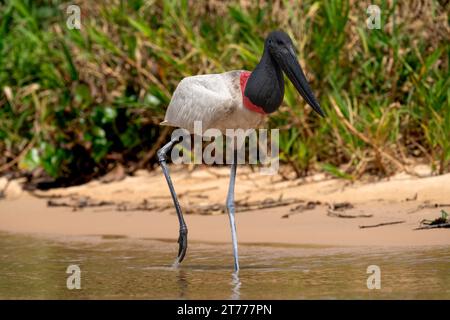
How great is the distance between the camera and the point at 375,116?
7.66 m

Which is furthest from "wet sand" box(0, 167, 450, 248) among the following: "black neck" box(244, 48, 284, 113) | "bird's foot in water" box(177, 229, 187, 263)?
"black neck" box(244, 48, 284, 113)

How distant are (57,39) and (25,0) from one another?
1.22m

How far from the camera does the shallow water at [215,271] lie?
4.97 metres

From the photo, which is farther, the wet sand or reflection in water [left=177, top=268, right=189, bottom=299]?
the wet sand

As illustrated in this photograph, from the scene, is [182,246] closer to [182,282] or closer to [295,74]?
[182,282]

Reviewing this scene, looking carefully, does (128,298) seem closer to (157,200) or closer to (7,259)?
(7,259)

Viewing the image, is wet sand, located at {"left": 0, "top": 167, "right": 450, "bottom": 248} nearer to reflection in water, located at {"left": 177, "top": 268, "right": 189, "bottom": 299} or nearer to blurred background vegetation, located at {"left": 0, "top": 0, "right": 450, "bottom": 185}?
blurred background vegetation, located at {"left": 0, "top": 0, "right": 450, "bottom": 185}

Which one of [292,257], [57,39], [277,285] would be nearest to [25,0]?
[57,39]

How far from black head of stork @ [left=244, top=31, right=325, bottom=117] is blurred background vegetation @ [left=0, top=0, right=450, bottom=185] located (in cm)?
151

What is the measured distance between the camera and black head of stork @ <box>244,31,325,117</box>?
587cm

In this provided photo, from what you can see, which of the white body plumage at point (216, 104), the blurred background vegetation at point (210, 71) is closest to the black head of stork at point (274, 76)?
the white body plumage at point (216, 104)

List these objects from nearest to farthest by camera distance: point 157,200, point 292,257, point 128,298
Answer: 1. point 128,298
2. point 292,257
3. point 157,200

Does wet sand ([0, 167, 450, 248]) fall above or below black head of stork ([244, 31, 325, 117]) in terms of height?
below

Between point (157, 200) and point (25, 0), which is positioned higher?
point (25, 0)
